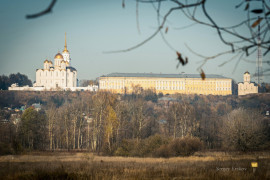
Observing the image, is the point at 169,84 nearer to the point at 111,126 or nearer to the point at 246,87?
the point at 246,87

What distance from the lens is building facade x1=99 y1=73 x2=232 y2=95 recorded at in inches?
6058

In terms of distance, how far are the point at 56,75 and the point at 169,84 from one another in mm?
44158

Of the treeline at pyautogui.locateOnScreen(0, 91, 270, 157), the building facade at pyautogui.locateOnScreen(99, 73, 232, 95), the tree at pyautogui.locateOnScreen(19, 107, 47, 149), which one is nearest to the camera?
the treeline at pyautogui.locateOnScreen(0, 91, 270, 157)

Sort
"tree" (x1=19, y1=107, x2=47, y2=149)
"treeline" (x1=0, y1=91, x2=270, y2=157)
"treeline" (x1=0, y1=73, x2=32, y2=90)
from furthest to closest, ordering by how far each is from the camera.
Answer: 1. "treeline" (x1=0, y1=73, x2=32, y2=90)
2. "tree" (x1=19, y1=107, x2=47, y2=149)
3. "treeline" (x1=0, y1=91, x2=270, y2=157)

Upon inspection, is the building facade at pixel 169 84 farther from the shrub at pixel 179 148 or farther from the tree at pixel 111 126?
the shrub at pixel 179 148

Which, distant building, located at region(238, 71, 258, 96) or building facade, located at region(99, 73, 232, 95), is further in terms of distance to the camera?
building facade, located at region(99, 73, 232, 95)

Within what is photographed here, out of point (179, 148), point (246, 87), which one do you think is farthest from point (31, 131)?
point (246, 87)

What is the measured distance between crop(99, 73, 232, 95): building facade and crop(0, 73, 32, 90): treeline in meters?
28.8

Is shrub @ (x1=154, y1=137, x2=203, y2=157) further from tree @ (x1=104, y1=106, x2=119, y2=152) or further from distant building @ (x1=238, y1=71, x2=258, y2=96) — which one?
distant building @ (x1=238, y1=71, x2=258, y2=96)

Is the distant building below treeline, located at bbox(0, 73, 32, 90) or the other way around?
below

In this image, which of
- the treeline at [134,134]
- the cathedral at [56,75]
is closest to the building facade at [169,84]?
the cathedral at [56,75]

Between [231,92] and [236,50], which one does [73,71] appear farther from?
[236,50]

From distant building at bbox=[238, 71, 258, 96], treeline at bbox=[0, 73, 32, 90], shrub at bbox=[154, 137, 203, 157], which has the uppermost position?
treeline at bbox=[0, 73, 32, 90]

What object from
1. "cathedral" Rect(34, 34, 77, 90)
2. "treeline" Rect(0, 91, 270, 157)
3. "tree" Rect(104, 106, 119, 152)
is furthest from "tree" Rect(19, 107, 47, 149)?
"cathedral" Rect(34, 34, 77, 90)
